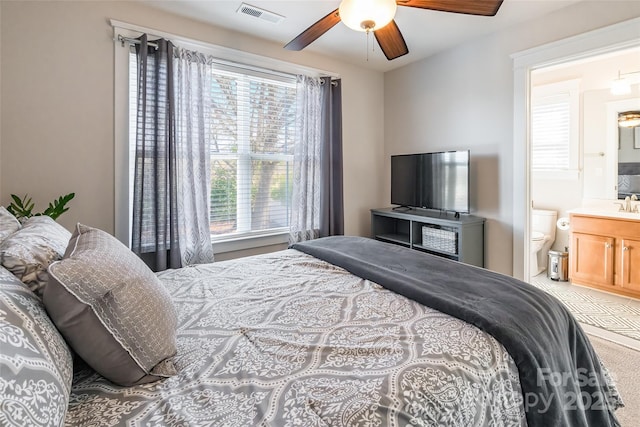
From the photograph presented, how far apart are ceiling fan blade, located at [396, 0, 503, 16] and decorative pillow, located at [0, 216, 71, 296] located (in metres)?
1.93

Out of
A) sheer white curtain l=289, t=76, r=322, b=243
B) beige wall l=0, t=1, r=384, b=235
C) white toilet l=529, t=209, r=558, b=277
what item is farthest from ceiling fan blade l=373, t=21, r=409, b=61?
white toilet l=529, t=209, r=558, b=277

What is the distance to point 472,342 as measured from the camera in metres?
1.03

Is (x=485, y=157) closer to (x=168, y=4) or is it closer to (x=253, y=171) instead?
(x=253, y=171)

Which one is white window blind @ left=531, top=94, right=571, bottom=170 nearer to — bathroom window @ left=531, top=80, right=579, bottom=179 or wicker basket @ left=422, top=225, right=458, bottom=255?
bathroom window @ left=531, top=80, right=579, bottom=179

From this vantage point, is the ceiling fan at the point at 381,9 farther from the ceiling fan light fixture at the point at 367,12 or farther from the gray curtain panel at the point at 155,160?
the gray curtain panel at the point at 155,160

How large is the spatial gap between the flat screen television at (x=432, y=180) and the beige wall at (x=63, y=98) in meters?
2.43

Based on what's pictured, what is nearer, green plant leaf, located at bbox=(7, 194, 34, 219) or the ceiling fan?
the ceiling fan

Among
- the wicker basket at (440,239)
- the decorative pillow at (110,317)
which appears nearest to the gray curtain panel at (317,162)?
the wicker basket at (440,239)

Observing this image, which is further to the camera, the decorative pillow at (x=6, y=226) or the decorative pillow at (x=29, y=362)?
the decorative pillow at (x=6, y=226)

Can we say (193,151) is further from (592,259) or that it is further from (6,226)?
(592,259)

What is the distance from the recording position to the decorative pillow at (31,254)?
2.88 ft

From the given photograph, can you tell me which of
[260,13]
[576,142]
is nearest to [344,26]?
[260,13]

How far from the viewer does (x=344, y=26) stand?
2.87m

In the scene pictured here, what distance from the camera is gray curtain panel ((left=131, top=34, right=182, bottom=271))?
246cm
